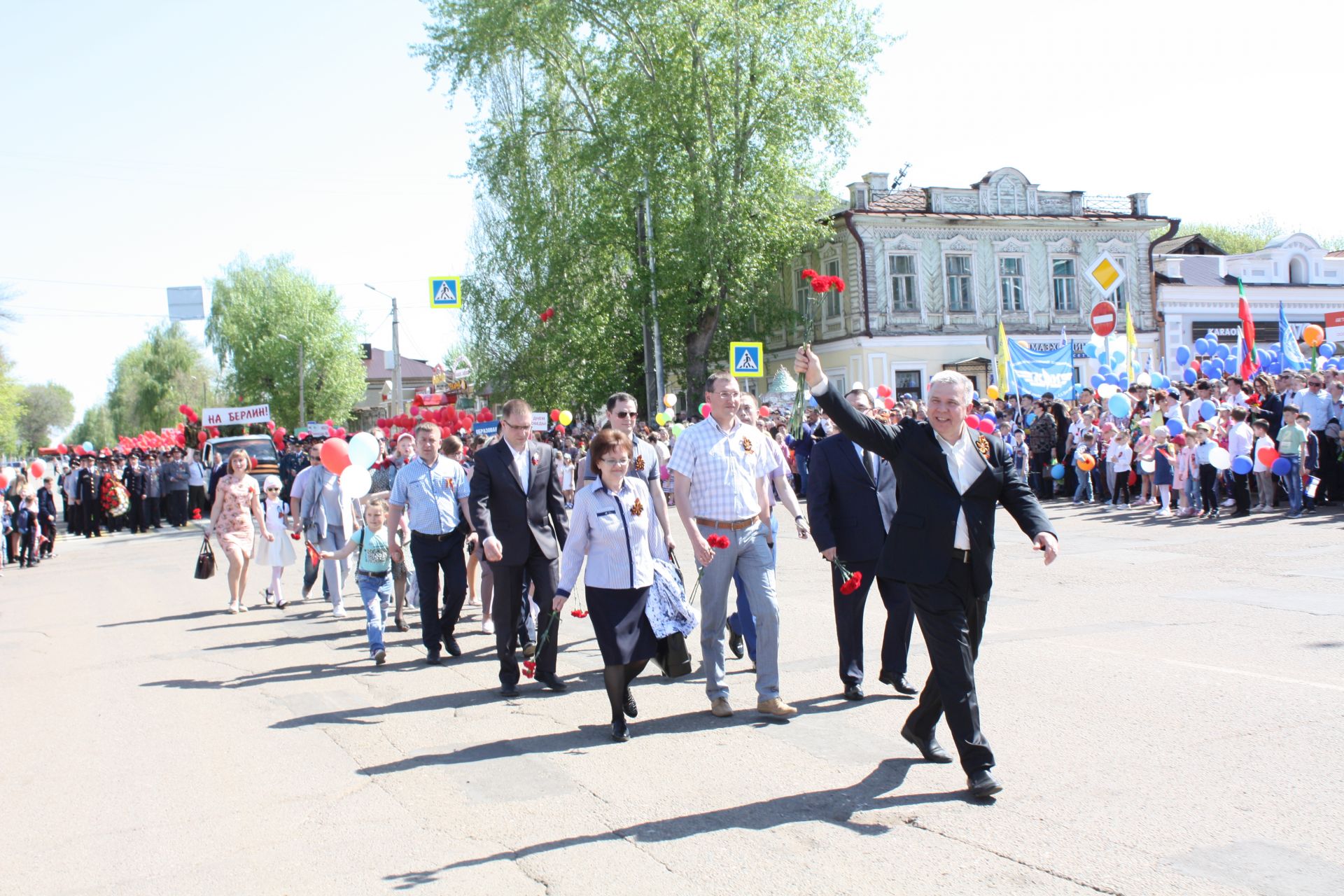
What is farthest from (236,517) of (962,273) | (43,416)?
(43,416)

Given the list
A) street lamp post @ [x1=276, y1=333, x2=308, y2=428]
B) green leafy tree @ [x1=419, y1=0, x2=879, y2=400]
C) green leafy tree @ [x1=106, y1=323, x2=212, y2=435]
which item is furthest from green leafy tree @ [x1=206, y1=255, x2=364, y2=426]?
green leafy tree @ [x1=419, y1=0, x2=879, y2=400]

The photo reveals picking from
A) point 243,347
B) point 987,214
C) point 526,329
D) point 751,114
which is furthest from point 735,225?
point 243,347

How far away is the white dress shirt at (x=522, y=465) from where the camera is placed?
7.79m

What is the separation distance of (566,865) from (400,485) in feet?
17.1

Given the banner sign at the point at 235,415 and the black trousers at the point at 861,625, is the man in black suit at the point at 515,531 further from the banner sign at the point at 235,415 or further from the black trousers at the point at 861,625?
the banner sign at the point at 235,415

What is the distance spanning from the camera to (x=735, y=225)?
3300 cm

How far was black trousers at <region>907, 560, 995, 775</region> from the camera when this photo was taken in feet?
15.8

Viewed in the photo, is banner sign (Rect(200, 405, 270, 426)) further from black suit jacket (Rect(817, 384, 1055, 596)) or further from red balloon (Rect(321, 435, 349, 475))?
black suit jacket (Rect(817, 384, 1055, 596))

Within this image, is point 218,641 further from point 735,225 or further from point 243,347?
point 243,347

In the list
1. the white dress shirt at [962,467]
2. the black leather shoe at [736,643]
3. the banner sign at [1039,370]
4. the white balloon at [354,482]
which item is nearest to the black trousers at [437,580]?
the black leather shoe at [736,643]

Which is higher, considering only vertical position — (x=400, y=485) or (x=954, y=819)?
(x=400, y=485)

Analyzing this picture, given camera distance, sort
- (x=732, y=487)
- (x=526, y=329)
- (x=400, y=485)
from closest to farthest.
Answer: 1. (x=732, y=487)
2. (x=400, y=485)
3. (x=526, y=329)

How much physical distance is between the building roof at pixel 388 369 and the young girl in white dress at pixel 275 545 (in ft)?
307

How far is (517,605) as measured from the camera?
7.69m
